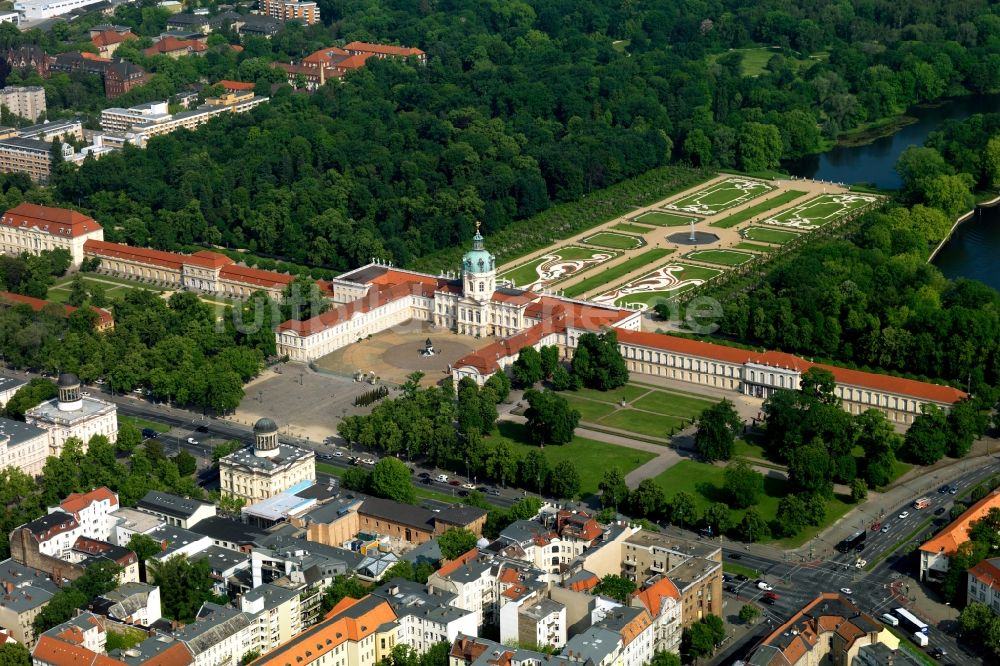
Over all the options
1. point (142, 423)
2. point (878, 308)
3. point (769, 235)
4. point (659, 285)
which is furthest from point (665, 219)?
point (142, 423)

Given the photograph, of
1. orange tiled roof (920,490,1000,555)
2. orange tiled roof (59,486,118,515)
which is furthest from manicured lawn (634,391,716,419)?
orange tiled roof (59,486,118,515)

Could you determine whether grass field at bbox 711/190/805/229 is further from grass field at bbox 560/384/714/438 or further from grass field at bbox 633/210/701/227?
grass field at bbox 560/384/714/438

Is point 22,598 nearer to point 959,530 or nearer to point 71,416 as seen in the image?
point 71,416

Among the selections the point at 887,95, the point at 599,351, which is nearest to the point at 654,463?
the point at 599,351

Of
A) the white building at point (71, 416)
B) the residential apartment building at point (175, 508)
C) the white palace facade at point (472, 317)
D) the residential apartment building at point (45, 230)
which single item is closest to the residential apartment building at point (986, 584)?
the white palace facade at point (472, 317)

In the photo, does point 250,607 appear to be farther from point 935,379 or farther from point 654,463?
point 935,379
